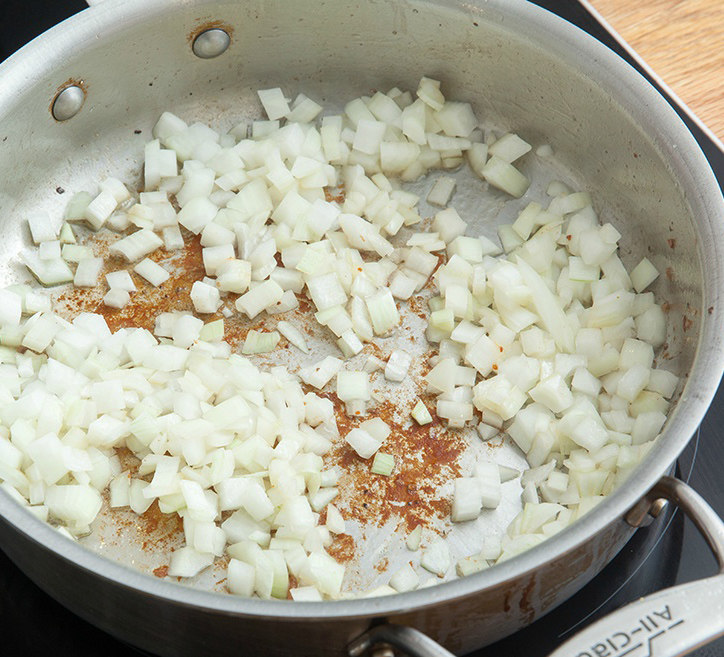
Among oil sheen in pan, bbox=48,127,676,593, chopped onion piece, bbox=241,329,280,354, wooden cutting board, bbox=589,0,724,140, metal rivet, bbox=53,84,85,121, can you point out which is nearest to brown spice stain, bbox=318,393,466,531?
oil sheen in pan, bbox=48,127,676,593

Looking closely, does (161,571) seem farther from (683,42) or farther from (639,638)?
(683,42)

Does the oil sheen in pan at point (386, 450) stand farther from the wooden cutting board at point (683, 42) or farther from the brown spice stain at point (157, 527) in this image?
the wooden cutting board at point (683, 42)

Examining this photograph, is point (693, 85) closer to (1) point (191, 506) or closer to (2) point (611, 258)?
(2) point (611, 258)

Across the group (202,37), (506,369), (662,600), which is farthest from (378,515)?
(202,37)

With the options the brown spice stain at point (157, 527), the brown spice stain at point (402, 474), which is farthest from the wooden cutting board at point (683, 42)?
the brown spice stain at point (157, 527)

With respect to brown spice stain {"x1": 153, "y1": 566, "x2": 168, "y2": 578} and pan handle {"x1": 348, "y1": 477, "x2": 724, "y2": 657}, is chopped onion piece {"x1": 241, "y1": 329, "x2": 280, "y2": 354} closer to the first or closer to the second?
brown spice stain {"x1": 153, "y1": 566, "x2": 168, "y2": 578}
